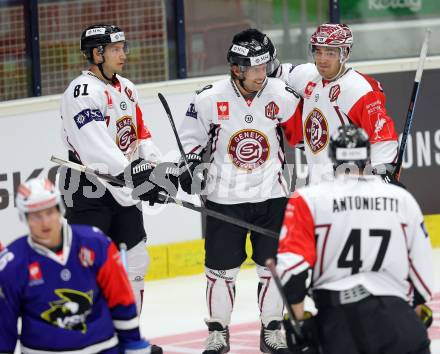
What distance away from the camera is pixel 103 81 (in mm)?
7047

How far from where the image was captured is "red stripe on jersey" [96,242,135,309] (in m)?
4.88

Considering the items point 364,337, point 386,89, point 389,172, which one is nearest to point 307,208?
point 364,337

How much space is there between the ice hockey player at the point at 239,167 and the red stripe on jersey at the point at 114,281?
1934 mm

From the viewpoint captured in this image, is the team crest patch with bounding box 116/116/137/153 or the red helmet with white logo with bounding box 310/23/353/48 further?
the team crest patch with bounding box 116/116/137/153

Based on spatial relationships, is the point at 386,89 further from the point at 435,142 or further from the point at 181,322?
the point at 181,322

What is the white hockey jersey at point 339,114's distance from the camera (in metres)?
6.88

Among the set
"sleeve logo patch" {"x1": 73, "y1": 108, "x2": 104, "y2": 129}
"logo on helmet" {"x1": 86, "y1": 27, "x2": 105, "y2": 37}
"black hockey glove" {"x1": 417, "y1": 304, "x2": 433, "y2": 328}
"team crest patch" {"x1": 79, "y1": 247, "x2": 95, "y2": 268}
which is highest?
"logo on helmet" {"x1": 86, "y1": 27, "x2": 105, "y2": 37}

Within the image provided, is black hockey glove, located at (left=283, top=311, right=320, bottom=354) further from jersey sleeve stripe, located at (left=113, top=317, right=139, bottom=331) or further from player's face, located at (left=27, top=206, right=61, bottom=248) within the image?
player's face, located at (left=27, top=206, right=61, bottom=248)

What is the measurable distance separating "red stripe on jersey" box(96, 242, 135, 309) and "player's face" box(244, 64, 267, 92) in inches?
80.1

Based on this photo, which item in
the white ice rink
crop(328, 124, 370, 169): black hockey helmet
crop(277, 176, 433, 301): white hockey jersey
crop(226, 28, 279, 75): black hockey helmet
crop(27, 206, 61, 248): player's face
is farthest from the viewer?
the white ice rink

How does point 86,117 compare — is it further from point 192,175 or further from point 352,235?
point 352,235

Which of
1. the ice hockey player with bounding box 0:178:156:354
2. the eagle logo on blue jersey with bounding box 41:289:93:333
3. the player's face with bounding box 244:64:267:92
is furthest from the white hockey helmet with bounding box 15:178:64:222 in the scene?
the player's face with bounding box 244:64:267:92

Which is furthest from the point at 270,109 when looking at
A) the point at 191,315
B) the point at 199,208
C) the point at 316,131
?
the point at 191,315

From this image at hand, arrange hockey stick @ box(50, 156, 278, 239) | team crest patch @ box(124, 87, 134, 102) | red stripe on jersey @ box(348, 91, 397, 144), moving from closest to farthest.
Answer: hockey stick @ box(50, 156, 278, 239)
red stripe on jersey @ box(348, 91, 397, 144)
team crest patch @ box(124, 87, 134, 102)
